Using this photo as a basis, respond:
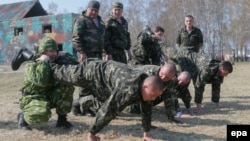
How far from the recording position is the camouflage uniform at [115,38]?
7.34 m

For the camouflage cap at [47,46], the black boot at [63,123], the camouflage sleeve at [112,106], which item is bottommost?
the black boot at [63,123]

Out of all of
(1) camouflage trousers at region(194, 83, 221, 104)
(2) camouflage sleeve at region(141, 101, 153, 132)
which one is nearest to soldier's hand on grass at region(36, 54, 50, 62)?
(2) camouflage sleeve at region(141, 101, 153, 132)

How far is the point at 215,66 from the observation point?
268 inches

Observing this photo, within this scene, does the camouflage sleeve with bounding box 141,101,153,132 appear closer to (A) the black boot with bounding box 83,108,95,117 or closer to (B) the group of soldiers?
(B) the group of soldiers

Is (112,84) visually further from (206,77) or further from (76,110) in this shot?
(206,77)

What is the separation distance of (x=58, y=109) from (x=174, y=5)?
36.7 metres

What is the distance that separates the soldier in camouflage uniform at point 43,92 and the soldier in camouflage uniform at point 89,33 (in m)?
1.07

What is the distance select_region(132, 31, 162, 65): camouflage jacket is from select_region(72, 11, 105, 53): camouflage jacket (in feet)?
2.86

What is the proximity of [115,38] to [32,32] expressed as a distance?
84.4 feet

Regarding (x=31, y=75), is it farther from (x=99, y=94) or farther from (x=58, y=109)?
(x=99, y=94)

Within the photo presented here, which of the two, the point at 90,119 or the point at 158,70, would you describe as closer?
the point at 158,70

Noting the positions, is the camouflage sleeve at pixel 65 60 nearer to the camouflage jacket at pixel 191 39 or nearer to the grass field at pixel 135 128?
the grass field at pixel 135 128

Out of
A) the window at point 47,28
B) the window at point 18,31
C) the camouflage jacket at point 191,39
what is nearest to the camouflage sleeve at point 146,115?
the camouflage jacket at point 191,39

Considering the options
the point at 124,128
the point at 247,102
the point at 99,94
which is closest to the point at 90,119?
the point at 124,128
